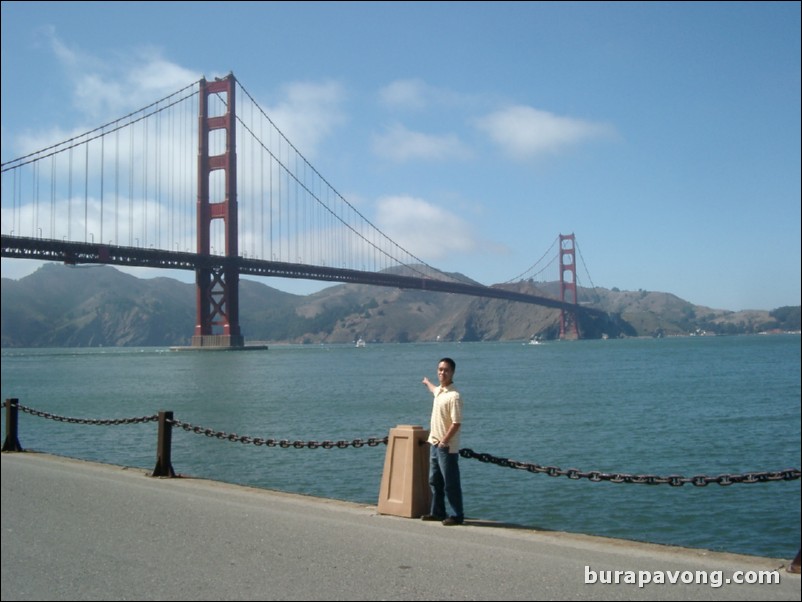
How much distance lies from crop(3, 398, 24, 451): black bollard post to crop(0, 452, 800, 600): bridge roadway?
497 cm

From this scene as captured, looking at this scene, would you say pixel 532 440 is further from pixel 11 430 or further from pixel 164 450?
pixel 164 450

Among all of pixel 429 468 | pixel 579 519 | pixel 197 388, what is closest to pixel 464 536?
Answer: pixel 429 468

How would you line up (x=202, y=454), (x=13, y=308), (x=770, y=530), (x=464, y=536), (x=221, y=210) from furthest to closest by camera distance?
(x=221, y=210) → (x=13, y=308) → (x=202, y=454) → (x=770, y=530) → (x=464, y=536)

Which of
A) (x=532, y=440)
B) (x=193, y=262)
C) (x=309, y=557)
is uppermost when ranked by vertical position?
→ (x=193, y=262)

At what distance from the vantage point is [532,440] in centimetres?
2059

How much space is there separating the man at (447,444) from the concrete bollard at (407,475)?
20cm

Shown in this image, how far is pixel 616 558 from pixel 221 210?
253 feet

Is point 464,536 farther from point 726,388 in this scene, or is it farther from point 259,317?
point 259,317

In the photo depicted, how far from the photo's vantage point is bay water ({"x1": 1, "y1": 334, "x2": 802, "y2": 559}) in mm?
11828

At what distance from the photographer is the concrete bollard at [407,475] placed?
7305 mm

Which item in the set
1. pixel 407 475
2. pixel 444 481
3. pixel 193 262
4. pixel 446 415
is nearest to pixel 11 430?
pixel 407 475

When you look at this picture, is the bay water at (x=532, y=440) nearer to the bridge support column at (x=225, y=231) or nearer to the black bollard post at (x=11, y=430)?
the black bollard post at (x=11, y=430)

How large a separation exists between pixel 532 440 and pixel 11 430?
12102 mm

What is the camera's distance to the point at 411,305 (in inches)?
7018
